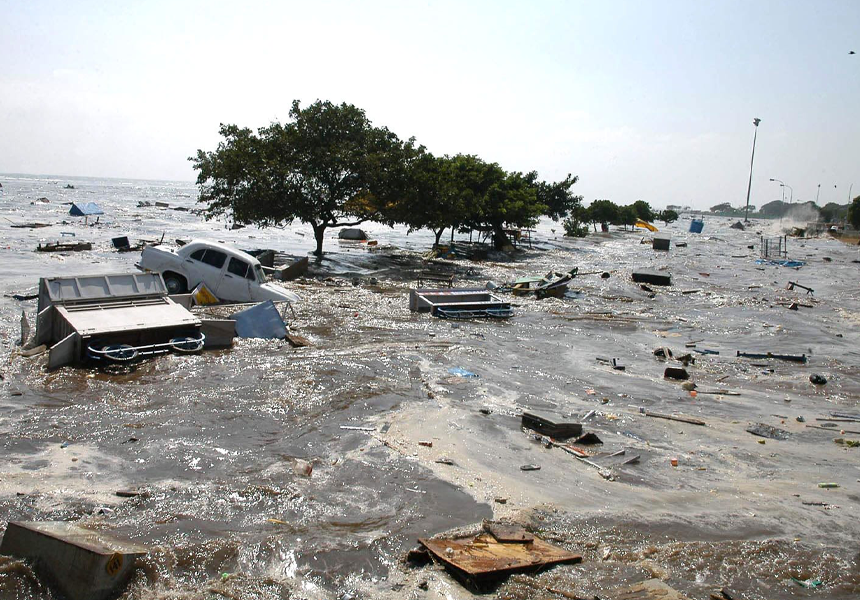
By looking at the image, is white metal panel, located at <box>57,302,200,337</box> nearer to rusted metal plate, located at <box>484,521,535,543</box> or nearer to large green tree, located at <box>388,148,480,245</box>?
rusted metal plate, located at <box>484,521,535,543</box>

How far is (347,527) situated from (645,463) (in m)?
3.95

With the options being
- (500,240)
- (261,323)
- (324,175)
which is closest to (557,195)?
(500,240)

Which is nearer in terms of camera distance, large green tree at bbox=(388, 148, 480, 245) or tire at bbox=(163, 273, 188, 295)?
tire at bbox=(163, 273, 188, 295)

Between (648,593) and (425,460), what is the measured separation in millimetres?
3160

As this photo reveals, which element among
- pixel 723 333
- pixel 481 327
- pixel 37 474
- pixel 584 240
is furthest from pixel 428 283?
pixel 584 240

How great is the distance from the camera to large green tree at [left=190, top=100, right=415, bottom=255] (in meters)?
28.0

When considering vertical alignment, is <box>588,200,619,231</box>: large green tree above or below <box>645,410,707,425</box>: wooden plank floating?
above

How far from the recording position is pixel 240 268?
1661cm

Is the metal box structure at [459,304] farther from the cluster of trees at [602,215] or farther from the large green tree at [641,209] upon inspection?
the large green tree at [641,209]

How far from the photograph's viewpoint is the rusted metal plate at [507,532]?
579 cm

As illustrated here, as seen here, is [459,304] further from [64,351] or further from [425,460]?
→ [425,460]

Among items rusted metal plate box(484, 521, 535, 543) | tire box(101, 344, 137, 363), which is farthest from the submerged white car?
rusted metal plate box(484, 521, 535, 543)

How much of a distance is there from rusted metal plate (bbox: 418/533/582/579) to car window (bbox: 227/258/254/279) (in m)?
12.0

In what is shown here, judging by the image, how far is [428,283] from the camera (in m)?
25.3
